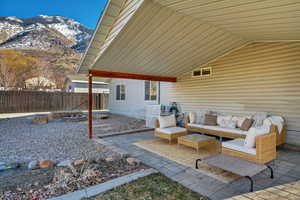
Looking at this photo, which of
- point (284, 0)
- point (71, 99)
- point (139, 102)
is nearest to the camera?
point (284, 0)

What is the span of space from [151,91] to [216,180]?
281 inches

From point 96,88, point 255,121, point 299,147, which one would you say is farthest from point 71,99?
point 299,147

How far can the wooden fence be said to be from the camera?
12.4 meters

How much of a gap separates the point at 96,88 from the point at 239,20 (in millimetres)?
15297

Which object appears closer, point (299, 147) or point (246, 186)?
point (246, 186)

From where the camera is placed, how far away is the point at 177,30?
4211 millimetres

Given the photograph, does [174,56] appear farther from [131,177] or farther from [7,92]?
[7,92]

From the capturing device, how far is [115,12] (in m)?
3.64

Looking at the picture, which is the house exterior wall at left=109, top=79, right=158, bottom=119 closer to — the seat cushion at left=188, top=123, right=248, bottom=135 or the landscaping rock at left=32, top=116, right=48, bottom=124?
the seat cushion at left=188, top=123, right=248, bottom=135

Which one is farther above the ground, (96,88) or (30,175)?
(96,88)

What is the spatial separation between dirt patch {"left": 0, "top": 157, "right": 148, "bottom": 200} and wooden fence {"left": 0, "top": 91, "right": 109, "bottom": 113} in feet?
39.9

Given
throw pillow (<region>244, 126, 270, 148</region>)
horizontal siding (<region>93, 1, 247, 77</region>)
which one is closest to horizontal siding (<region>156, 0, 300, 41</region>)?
horizontal siding (<region>93, 1, 247, 77</region>)

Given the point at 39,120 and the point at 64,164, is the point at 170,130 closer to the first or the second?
the point at 64,164

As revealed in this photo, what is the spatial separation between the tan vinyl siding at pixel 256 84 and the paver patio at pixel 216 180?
1.33 meters
